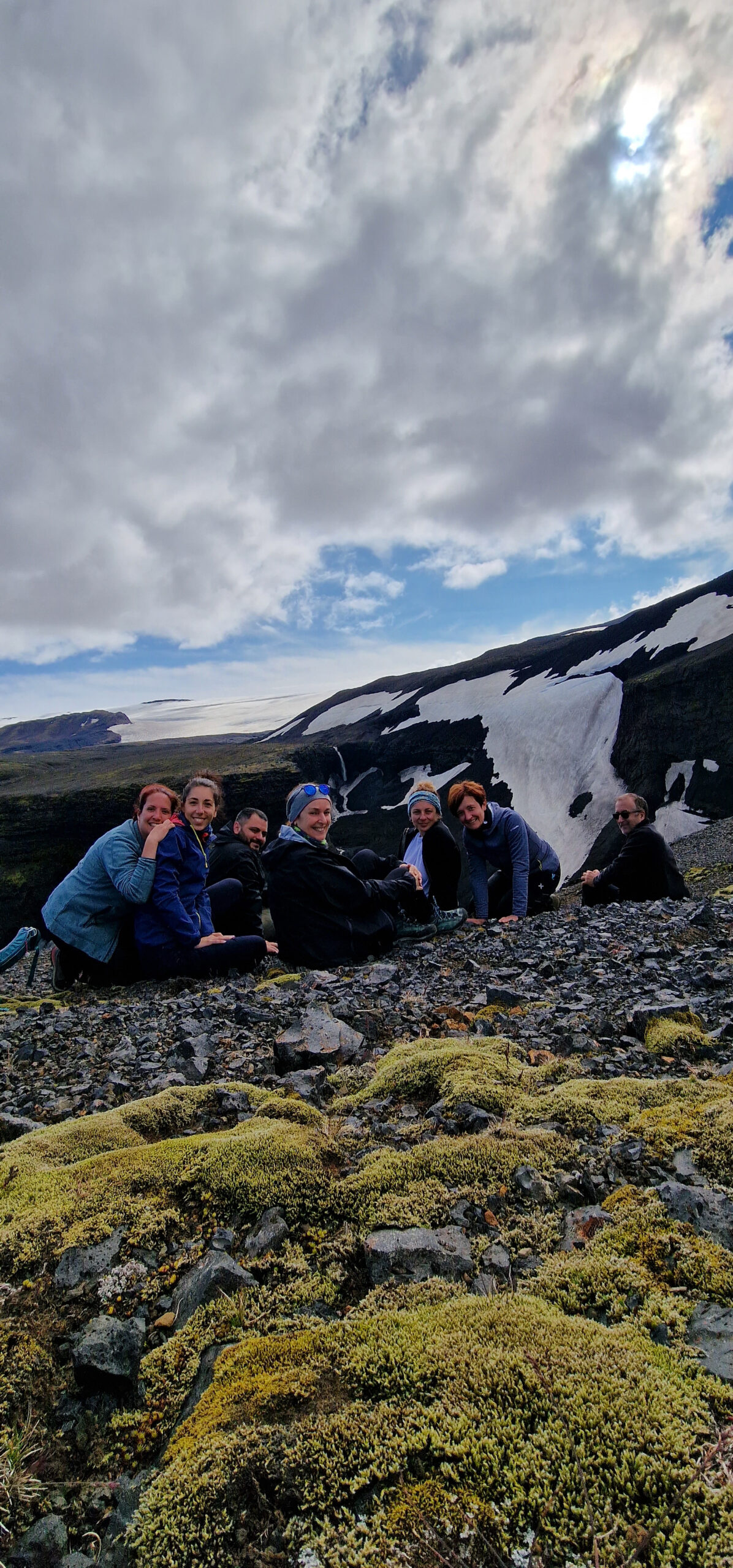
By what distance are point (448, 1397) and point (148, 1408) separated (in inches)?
50.4

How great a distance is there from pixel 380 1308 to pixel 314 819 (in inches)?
301

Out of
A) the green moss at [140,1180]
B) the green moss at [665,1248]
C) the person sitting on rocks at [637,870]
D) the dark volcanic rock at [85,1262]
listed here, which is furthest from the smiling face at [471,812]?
the dark volcanic rock at [85,1262]

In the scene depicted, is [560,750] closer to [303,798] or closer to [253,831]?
[253,831]

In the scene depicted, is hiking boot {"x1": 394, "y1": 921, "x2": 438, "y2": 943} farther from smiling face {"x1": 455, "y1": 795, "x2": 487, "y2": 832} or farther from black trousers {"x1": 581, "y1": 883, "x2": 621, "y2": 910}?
black trousers {"x1": 581, "y1": 883, "x2": 621, "y2": 910}

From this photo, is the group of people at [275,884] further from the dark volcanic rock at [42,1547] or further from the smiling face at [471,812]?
the dark volcanic rock at [42,1547]

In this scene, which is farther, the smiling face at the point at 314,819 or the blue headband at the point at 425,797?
the blue headband at the point at 425,797

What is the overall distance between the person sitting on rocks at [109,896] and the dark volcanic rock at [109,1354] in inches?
250

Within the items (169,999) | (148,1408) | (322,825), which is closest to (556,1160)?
(148,1408)

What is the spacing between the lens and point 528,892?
534 inches

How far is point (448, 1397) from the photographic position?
2.28 meters

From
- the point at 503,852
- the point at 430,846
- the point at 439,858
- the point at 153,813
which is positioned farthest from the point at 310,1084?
the point at 503,852

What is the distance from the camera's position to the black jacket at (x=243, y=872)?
39.1ft

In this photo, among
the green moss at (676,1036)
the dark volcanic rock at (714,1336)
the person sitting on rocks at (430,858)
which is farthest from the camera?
the person sitting on rocks at (430,858)

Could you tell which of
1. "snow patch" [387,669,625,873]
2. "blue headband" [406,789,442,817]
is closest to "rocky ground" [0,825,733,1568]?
"blue headband" [406,789,442,817]
